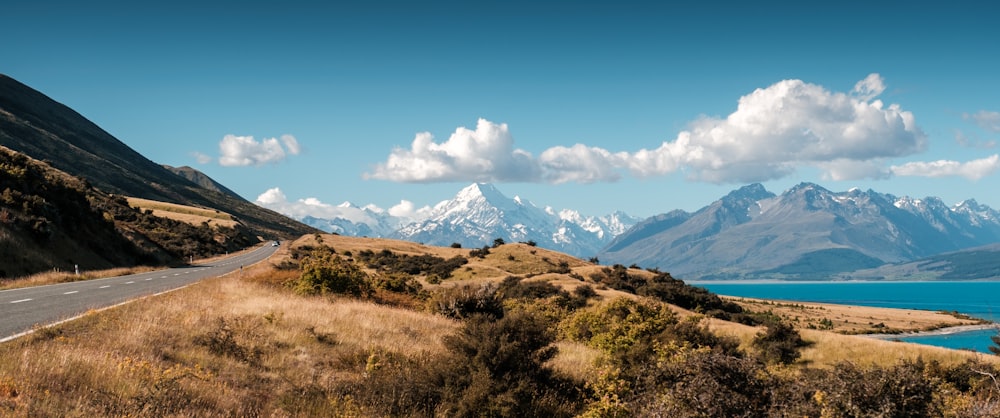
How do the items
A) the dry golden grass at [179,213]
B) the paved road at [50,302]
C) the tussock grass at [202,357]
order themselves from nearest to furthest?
the tussock grass at [202,357], the paved road at [50,302], the dry golden grass at [179,213]

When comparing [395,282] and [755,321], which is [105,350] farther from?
[755,321]

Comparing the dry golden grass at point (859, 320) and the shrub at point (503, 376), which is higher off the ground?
the shrub at point (503, 376)

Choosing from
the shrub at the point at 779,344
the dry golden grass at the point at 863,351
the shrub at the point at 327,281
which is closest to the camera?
the shrub at the point at 327,281

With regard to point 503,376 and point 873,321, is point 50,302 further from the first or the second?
point 873,321

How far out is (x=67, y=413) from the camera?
764cm

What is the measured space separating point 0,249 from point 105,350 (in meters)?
28.0

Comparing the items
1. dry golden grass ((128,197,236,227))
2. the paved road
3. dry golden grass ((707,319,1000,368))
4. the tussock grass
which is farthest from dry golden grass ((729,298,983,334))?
dry golden grass ((128,197,236,227))

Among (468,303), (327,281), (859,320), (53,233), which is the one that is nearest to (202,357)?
(468,303)

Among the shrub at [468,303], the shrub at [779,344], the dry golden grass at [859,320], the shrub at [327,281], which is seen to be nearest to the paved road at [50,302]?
the shrub at [327,281]

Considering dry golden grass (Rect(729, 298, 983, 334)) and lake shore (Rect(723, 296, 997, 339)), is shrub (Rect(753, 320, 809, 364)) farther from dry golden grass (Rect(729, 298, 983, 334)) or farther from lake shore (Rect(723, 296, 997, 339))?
lake shore (Rect(723, 296, 997, 339))

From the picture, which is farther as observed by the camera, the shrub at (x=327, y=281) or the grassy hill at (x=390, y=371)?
the shrub at (x=327, y=281)

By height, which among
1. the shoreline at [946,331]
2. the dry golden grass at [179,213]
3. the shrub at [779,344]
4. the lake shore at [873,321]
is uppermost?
the dry golden grass at [179,213]

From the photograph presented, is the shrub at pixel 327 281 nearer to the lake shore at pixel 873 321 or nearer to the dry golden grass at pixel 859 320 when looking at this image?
the dry golden grass at pixel 859 320

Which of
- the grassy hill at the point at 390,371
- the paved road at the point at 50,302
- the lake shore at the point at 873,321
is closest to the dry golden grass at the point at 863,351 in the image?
the grassy hill at the point at 390,371
